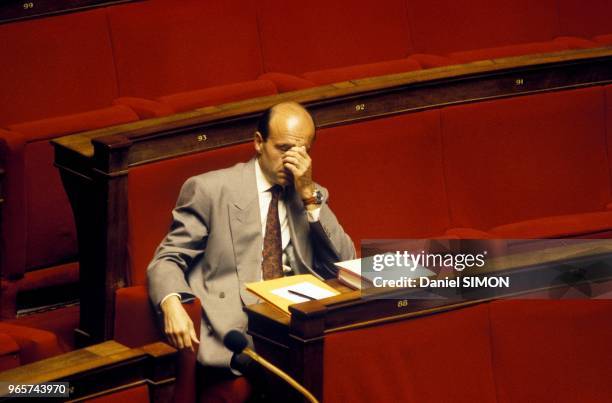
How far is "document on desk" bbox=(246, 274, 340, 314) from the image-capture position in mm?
561

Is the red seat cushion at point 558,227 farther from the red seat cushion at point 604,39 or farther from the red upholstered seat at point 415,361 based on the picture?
the red seat cushion at point 604,39

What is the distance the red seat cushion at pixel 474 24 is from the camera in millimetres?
981

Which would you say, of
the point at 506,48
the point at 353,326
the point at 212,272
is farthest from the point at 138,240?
the point at 506,48

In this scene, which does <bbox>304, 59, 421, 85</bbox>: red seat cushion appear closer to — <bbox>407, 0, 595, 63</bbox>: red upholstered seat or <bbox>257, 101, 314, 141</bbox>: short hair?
<bbox>407, 0, 595, 63</bbox>: red upholstered seat

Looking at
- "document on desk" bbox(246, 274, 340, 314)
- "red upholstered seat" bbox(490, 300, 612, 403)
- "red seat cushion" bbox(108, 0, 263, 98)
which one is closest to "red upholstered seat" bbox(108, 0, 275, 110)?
"red seat cushion" bbox(108, 0, 263, 98)

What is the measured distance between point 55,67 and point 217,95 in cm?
12

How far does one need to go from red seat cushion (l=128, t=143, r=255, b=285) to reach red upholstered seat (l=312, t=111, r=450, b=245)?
110 mm

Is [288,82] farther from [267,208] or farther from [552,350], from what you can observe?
[552,350]

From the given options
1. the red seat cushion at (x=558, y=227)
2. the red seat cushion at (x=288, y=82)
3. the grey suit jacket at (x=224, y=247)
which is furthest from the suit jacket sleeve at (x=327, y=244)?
the red seat cushion at (x=288, y=82)

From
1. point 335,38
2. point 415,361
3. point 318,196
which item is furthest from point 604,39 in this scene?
point 415,361

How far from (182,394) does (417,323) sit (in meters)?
0.14

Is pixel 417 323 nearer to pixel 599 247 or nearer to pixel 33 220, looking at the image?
pixel 599 247

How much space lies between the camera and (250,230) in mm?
632

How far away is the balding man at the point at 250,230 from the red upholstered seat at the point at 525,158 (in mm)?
152
